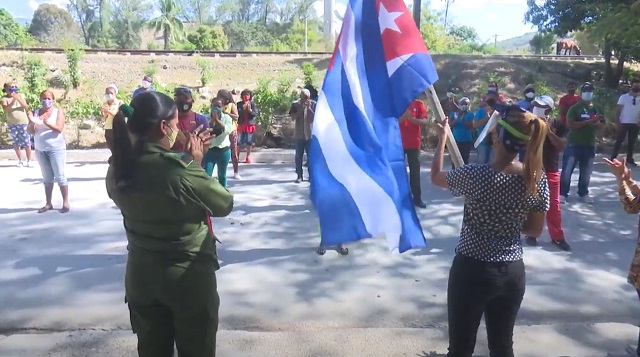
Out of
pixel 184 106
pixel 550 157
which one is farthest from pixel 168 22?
pixel 550 157

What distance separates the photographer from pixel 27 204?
780 cm

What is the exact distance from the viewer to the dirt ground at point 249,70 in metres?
20.1

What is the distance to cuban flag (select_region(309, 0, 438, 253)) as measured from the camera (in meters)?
3.15

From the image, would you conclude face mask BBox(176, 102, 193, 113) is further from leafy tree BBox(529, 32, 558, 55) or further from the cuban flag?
leafy tree BBox(529, 32, 558, 55)

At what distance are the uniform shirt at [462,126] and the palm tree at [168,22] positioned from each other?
47946 mm

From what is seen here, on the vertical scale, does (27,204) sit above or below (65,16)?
below

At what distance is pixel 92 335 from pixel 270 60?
22370mm

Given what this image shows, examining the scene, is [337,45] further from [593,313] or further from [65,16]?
[65,16]

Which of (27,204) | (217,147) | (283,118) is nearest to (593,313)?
(217,147)

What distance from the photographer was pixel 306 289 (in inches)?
190

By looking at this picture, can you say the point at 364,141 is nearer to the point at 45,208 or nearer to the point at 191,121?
the point at 191,121

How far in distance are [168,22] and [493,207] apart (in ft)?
181

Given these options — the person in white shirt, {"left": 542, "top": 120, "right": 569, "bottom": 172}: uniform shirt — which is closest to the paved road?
{"left": 542, "top": 120, "right": 569, "bottom": 172}: uniform shirt

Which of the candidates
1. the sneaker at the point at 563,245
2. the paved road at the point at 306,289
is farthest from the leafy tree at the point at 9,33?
the sneaker at the point at 563,245
